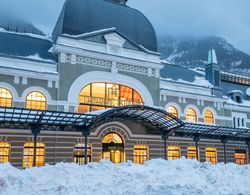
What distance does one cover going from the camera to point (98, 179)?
46.9ft

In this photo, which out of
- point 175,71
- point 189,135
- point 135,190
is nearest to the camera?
point 135,190

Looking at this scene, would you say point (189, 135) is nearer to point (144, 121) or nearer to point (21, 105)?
point (144, 121)

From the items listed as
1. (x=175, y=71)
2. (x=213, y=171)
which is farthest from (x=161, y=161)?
(x=175, y=71)

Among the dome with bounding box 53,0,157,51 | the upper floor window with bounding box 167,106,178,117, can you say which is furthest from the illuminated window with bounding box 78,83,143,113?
the dome with bounding box 53,0,157,51

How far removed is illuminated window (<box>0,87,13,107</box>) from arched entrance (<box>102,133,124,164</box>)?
788cm

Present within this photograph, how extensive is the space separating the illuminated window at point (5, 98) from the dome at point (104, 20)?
6.96m

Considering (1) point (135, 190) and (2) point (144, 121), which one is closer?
(1) point (135, 190)

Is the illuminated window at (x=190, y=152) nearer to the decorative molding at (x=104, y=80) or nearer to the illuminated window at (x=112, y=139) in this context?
the decorative molding at (x=104, y=80)

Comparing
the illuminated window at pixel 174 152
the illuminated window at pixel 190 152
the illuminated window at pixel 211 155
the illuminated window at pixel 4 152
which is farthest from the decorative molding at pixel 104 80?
the illuminated window at pixel 211 155

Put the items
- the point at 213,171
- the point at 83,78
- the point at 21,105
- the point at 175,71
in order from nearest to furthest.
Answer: the point at 213,171 → the point at 21,105 → the point at 83,78 → the point at 175,71

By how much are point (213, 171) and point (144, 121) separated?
9.43 metres

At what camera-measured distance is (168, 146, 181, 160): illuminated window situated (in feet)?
95.2

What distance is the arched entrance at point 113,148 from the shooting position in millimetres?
25391

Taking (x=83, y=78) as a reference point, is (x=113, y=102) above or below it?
below
